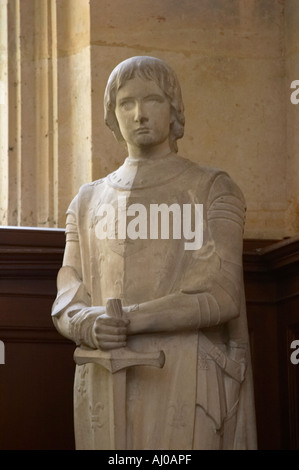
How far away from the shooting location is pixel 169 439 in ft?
19.4

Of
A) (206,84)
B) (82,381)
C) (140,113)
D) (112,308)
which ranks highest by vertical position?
(206,84)

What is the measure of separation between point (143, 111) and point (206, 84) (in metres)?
2.06

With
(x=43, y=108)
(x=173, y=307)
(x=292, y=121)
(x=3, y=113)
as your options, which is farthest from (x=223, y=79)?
(x=173, y=307)

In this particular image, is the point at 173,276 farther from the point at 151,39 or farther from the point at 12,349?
the point at 151,39

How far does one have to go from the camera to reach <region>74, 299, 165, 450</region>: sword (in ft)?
19.0

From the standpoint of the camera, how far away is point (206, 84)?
8.20 meters

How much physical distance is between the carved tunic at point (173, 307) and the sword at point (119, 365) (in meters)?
0.05

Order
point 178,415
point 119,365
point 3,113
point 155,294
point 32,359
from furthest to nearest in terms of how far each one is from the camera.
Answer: point 3,113 < point 32,359 < point 155,294 < point 178,415 < point 119,365

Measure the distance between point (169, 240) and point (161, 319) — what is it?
0.39m

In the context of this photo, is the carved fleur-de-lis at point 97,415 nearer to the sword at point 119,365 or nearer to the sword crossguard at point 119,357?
the sword at point 119,365

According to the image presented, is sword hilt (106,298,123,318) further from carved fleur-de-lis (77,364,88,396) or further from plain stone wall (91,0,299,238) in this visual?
plain stone wall (91,0,299,238)

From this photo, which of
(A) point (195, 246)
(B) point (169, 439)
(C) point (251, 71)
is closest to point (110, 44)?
(C) point (251, 71)

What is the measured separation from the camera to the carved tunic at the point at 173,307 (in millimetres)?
5926

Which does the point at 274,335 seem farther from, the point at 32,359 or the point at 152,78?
the point at 152,78
